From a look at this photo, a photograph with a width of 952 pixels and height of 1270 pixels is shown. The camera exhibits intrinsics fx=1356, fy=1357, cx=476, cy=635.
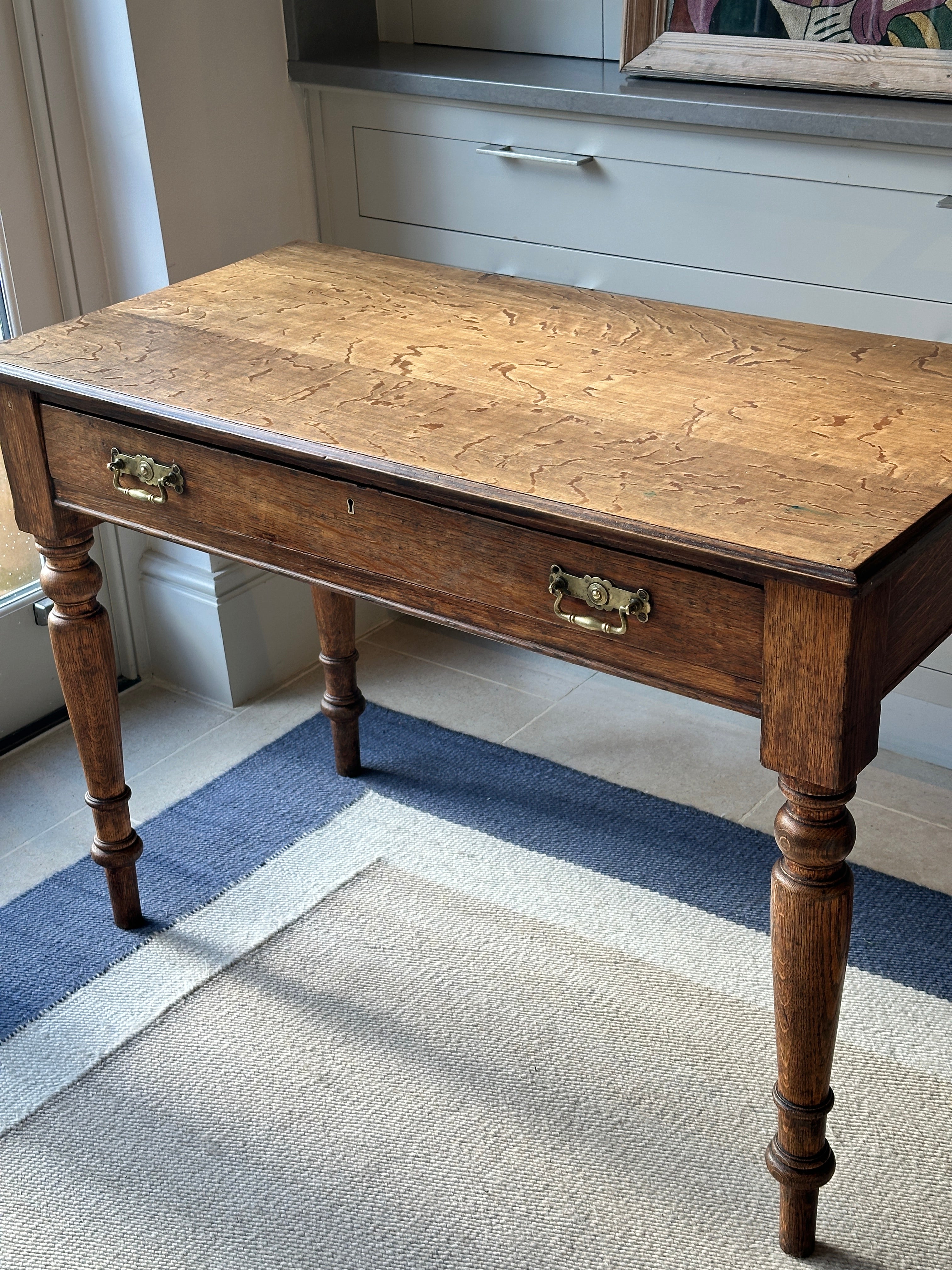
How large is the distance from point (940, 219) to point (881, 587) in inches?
39.1

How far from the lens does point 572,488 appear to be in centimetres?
125

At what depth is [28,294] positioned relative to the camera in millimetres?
2307

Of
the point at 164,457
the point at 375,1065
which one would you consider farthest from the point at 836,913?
the point at 164,457

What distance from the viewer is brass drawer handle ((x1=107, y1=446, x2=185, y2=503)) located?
5.08 feet

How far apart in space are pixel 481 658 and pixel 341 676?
0.53m

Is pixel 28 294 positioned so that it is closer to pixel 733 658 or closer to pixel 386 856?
pixel 386 856

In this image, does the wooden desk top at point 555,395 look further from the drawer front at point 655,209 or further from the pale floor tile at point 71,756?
the pale floor tile at point 71,756

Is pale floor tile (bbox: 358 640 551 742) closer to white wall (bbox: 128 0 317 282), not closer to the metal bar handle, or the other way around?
white wall (bbox: 128 0 317 282)

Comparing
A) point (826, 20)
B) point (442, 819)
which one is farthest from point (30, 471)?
point (826, 20)

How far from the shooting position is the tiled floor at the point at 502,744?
221cm

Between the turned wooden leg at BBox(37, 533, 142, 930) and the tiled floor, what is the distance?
292mm

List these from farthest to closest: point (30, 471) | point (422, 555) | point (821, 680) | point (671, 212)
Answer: point (671, 212) < point (30, 471) < point (422, 555) < point (821, 680)

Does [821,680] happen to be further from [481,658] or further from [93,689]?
[481,658]

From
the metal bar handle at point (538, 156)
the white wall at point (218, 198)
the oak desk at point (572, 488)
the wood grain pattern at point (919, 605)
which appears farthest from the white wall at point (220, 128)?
the wood grain pattern at point (919, 605)
